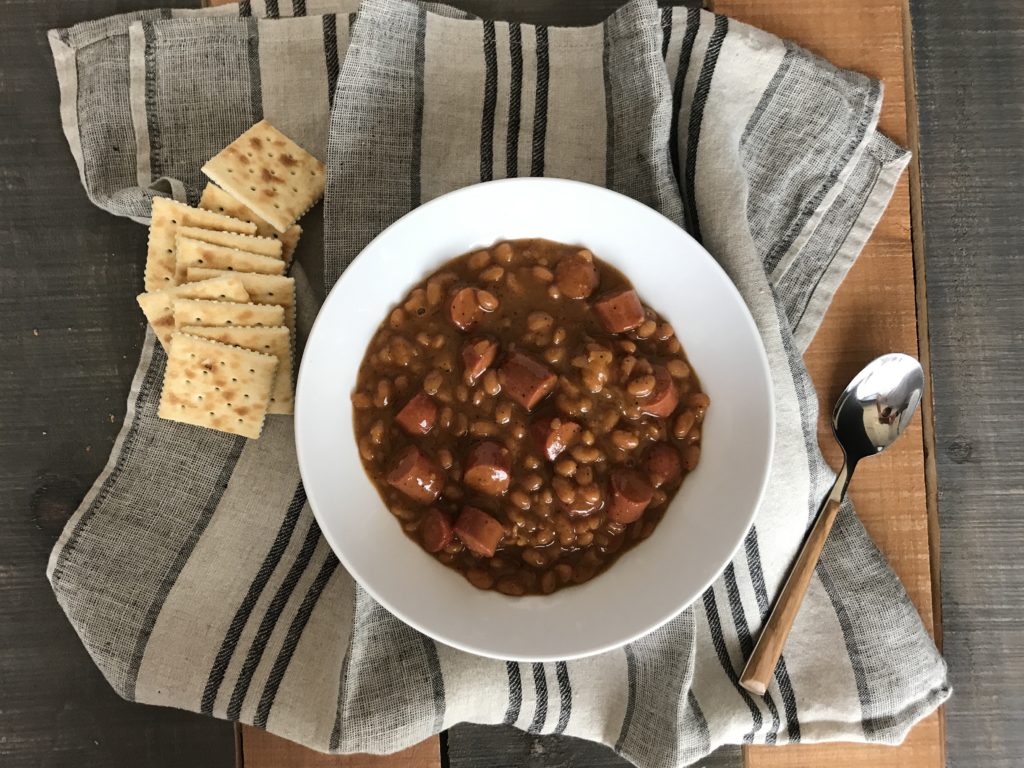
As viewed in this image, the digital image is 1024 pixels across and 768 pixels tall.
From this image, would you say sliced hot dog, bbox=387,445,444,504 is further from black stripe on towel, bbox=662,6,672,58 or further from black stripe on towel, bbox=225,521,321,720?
black stripe on towel, bbox=662,6,672,58

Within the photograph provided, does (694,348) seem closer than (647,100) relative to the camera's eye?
Yes

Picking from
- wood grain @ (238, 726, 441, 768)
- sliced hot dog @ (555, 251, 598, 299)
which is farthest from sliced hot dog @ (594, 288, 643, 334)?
wood grain @ (238, 726, 441, 768)

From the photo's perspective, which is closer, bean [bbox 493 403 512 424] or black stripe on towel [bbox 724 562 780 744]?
bean [bbox 493 403 512 424]

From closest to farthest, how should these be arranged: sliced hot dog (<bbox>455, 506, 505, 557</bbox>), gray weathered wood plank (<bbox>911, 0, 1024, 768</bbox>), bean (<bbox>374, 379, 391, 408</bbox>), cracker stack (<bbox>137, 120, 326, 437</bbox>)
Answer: sliced hot dog (<bbox>455, 506, 505, 557</bbox>) → bean (<bbox>374, 379, 391, 408</bbox>) → cracker stack (<bbox>137, 120, 326, 437</bbox>) → gray weathered wood plank (<bbox>911, 0, 1024, 768</bbox>)

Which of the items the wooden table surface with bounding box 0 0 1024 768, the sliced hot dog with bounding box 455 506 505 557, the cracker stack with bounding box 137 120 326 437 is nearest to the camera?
the sliced hot dog with bounding box 455 506 505 557

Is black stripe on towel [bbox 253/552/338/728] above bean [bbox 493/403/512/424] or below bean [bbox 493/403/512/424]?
below

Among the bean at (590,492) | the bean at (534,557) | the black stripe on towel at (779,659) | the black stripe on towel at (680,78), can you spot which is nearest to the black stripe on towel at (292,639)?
the bean at (534,557)

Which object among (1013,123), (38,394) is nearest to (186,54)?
(38,394)

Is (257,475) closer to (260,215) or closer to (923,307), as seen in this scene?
(260,215)
